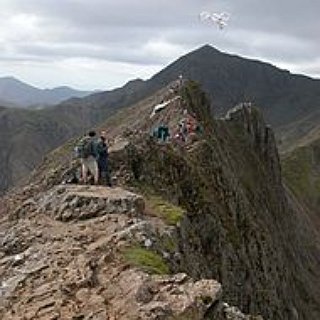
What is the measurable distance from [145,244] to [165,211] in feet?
24.5

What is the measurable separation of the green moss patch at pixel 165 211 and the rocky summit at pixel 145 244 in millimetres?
95

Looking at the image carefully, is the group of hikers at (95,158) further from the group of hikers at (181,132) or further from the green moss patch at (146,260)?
the group of hikers at (181,132)

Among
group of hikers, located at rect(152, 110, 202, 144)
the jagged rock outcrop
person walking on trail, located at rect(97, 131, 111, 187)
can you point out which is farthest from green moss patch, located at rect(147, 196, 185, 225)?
group of hikers, located at rect(152, 110, 202, 144)

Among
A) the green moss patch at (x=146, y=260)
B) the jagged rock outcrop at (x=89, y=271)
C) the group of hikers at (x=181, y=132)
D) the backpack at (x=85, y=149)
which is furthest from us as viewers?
the group of hikers at (x=181, y=132)

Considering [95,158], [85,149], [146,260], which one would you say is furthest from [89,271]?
[85,149]

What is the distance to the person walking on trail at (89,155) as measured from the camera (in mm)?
35844

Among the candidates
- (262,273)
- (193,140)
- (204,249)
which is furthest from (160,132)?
(262,273)

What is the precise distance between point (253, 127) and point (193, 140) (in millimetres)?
61369

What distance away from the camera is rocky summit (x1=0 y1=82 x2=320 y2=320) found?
66.9 feet

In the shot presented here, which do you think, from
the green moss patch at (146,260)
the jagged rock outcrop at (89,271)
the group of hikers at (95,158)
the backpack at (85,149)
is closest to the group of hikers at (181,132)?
the group of hikers at (95,158)

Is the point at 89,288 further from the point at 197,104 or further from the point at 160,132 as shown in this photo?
the point at 197,104

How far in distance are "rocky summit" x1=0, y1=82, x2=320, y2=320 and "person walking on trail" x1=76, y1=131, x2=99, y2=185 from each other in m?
1.28

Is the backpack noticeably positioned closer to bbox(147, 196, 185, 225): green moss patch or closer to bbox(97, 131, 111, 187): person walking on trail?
bbox(97, 131, 111, 187): person walking on trail

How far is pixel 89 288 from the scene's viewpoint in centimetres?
2153
